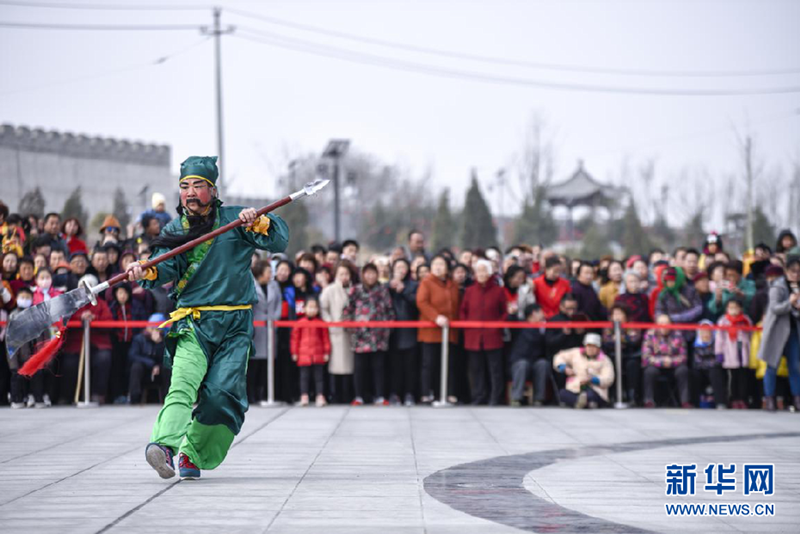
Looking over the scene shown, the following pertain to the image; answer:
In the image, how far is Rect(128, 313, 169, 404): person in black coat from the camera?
45.3 feet

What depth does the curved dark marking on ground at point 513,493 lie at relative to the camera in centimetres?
559

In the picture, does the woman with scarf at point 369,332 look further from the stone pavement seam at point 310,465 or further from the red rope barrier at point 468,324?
the stone pavement seam at point 310,465

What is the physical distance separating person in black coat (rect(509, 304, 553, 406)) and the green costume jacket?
22.8 feet

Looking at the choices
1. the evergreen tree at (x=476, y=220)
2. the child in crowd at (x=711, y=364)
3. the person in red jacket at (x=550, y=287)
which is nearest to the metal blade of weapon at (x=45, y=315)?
the person in red jacket at (x=550, y=287)

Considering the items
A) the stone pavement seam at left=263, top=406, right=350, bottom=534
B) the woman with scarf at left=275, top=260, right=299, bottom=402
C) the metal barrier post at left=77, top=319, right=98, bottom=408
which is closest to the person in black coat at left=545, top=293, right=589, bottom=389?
the stone pavement seam at left=263, top=406, right=350, bottom=534

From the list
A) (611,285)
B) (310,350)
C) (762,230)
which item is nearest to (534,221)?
(762,230)

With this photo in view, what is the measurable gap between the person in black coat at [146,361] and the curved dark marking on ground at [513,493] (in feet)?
21.1

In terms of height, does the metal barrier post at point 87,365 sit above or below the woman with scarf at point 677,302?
below

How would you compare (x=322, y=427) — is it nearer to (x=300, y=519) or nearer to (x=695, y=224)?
(x=300, y=519)

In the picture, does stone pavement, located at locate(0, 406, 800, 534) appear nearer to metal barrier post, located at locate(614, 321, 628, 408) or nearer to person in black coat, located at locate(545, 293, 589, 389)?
metal barrier post, located at locate(614, 321, 628, 408)

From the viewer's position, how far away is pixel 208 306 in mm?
7484

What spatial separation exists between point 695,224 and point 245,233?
1742 inches

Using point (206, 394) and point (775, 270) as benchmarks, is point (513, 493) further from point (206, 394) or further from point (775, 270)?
point (775, 270)

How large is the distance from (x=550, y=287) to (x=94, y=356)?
6.03 m
